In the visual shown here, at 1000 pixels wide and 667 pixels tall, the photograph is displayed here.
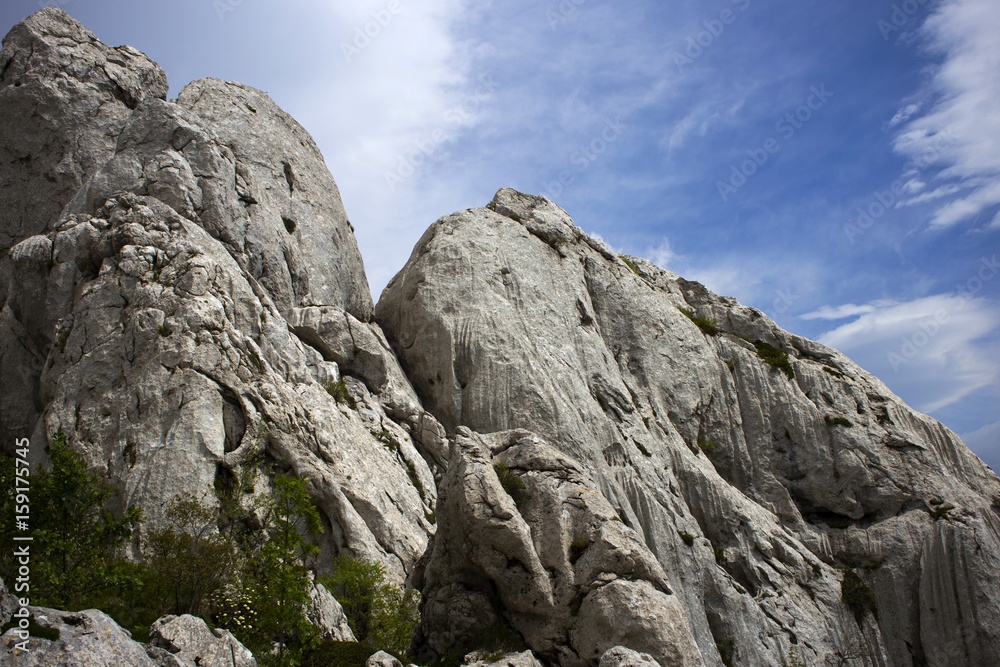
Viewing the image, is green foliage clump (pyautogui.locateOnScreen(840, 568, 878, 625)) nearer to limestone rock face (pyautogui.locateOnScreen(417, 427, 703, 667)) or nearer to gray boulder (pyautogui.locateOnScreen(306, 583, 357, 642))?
limestone rock face (pyautogui.locateOnScreen(417, 427, 703, 667))

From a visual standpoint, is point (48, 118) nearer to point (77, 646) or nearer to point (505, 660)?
point (77, 646)

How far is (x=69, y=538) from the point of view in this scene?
1734cm

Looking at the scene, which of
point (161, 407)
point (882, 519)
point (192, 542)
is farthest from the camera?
point (882, 519)

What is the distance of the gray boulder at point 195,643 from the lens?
13.8 meters

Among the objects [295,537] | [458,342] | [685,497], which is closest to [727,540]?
[685,497]

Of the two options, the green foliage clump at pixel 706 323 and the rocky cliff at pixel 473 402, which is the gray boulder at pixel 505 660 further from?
the green foliage clump at pixel 706 323

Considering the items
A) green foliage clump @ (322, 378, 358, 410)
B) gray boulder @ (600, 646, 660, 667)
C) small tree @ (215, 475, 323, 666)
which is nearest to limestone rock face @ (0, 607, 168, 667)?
small tree @ (215, 475, 323, 666)

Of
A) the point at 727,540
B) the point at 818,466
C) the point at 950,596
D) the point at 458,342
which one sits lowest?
the point at 950,596

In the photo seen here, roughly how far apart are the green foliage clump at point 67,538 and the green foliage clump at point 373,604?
6376 millimetres

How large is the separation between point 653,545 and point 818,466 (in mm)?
13632

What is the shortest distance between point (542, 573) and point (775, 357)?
31.6 m

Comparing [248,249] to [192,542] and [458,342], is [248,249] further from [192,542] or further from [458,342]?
[192,542]

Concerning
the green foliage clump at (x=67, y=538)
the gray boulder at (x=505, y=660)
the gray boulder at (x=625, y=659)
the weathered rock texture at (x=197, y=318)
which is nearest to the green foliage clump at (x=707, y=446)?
the weathered rock texture at (x=197, y=318)

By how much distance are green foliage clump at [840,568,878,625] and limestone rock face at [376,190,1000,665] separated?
0.25m
